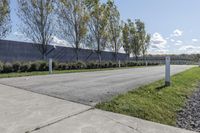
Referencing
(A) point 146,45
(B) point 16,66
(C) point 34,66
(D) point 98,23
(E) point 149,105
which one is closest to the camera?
(E) point 149,105

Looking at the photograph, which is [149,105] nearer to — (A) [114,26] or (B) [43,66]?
(B) [43,66]

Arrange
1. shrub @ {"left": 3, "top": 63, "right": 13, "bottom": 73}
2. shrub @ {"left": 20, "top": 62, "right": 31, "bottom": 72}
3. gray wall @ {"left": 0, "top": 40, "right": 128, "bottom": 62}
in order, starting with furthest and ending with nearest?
gray wall @ {"left": 0, "top": 40, "right": 128, "bottom": 62}
shrub @ {"left": 20, "top": 62, "right": 31, "bottom": 72}
shrub @ {"left": 3, "top": 63, "right": 13, "bottom": 73}

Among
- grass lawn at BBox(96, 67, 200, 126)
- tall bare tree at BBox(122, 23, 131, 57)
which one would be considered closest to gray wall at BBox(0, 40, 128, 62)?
tall bare tree at BBox(122, 23, 131, 57)

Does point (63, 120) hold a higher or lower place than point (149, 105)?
higher

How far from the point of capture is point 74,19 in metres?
26.9

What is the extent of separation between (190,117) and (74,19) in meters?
23.1

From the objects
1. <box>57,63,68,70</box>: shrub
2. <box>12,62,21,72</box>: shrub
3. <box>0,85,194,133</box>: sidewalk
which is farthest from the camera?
<box>57,63,68,70</box>: shrub

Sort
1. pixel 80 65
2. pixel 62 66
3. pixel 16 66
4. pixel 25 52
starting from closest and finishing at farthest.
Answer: pixel 16 66 → pixel 62 66 → pixel 80 65 → pixel 25 52

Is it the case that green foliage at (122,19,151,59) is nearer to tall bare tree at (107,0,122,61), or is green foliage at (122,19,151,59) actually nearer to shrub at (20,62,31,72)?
tall bare tree at (107,0,122,61)

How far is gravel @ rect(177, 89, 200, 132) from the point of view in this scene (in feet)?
16.0

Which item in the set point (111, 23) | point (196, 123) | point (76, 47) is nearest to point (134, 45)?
point (111, 23)

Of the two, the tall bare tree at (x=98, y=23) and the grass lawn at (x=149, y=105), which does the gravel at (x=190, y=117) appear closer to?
the grass lawn at (x=149, y=105)

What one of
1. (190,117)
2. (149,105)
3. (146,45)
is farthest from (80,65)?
(146,45)

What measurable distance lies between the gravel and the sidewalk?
0.82 m
